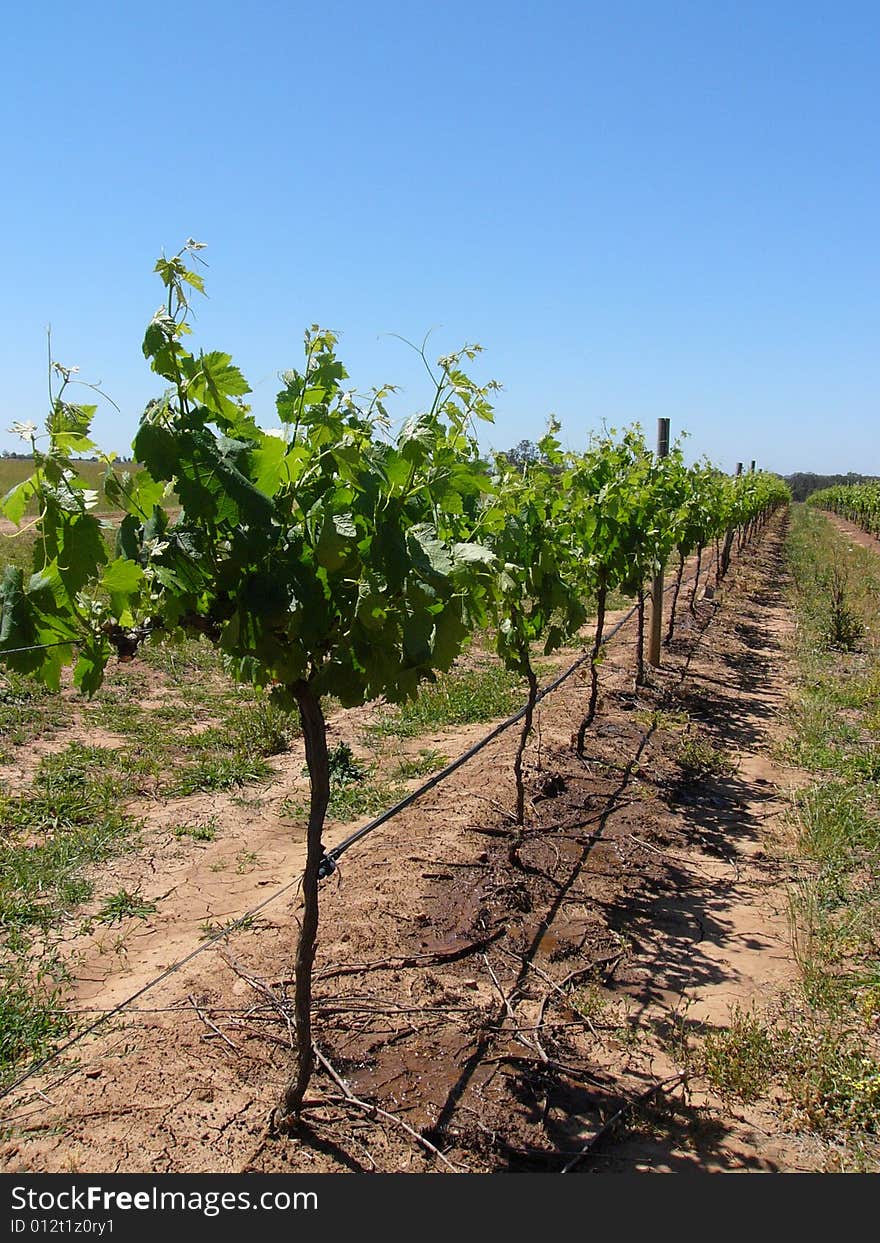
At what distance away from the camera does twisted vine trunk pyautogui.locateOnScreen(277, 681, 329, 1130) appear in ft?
9.19

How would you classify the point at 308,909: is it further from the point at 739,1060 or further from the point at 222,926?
the point at 739,1060

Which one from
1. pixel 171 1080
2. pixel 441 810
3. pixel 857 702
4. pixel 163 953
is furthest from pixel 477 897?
pixel 857 702

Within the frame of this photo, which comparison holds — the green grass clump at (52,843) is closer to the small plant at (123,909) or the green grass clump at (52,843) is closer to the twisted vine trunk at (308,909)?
the small plant at (123,909)

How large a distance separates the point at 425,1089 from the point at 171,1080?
0.91m

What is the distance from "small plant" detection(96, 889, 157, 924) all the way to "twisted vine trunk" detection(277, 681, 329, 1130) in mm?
1781

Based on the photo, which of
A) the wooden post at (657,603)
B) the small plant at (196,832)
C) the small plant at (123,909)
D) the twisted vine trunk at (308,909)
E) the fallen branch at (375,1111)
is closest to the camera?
the twisted vine trunk at (308,909)

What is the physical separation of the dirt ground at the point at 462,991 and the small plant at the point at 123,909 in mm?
97

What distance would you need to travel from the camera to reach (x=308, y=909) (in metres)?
2.92

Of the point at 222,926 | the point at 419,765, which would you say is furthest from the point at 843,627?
the point at 222,926

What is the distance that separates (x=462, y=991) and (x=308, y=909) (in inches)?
50.8

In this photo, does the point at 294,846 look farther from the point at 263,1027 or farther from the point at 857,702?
the point at 857,702

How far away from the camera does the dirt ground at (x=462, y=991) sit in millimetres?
2996

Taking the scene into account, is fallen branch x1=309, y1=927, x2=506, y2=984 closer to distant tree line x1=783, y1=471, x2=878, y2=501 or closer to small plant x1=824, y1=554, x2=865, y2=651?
small plant x1=824, y1=554, x2=865, y2=651

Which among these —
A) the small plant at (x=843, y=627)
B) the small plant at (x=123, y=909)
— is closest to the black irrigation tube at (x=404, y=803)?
the small plant at (x=123, y=909)
